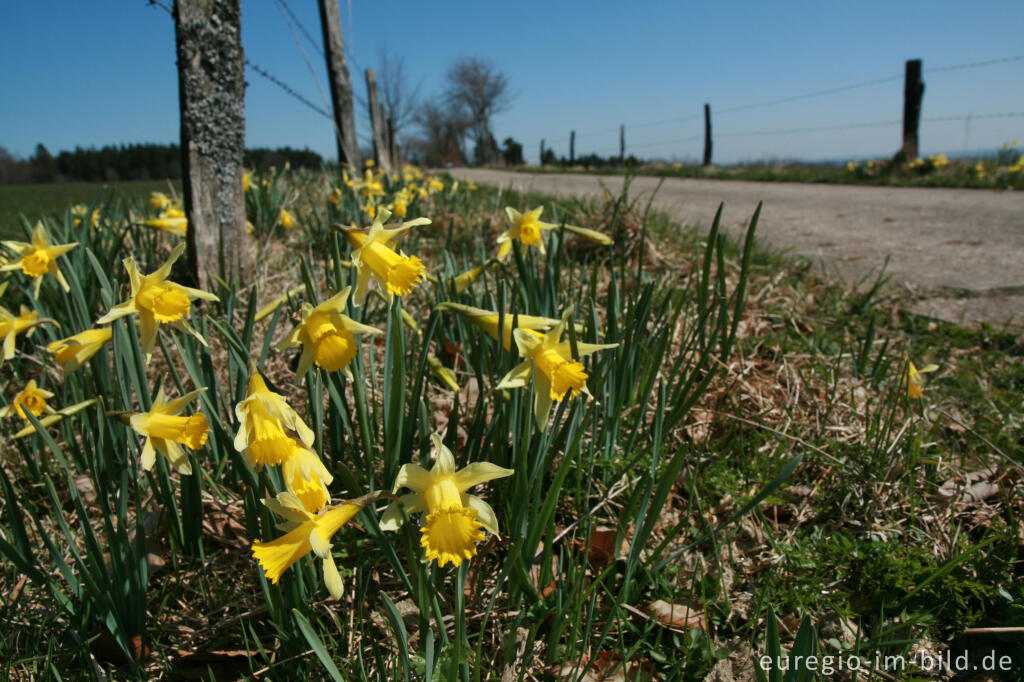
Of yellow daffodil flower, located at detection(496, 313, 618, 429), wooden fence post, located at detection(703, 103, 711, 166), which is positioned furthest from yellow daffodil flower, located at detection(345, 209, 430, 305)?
wooden fence post, located at detection(703, 103, 711, 166)

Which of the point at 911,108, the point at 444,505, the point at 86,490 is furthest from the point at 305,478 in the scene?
the point at 911,108

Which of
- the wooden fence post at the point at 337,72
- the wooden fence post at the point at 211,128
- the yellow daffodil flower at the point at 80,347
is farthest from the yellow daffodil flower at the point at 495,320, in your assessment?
the wooden fence post at the point at 337,72

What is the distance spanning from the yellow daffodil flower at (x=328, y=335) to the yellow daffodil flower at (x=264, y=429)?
83 millimetres

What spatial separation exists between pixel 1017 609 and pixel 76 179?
1340 inches

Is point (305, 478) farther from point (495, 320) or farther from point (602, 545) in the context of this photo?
point (602, 545)

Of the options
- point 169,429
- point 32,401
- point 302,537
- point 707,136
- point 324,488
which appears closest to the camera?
point 302,537

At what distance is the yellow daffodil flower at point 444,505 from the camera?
2.94 feet

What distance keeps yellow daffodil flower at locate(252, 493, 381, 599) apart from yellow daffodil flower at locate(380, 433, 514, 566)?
6cm

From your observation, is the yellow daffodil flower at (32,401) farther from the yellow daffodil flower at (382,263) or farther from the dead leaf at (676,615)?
the dead leaf at (676,615)

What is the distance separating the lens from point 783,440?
1.78 metres

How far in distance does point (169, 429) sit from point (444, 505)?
1.92ft

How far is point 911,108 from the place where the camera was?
11055 mm

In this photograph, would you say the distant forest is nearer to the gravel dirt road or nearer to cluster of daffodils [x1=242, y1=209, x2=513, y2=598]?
the gravel dirt road

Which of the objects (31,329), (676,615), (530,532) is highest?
(31,329)
